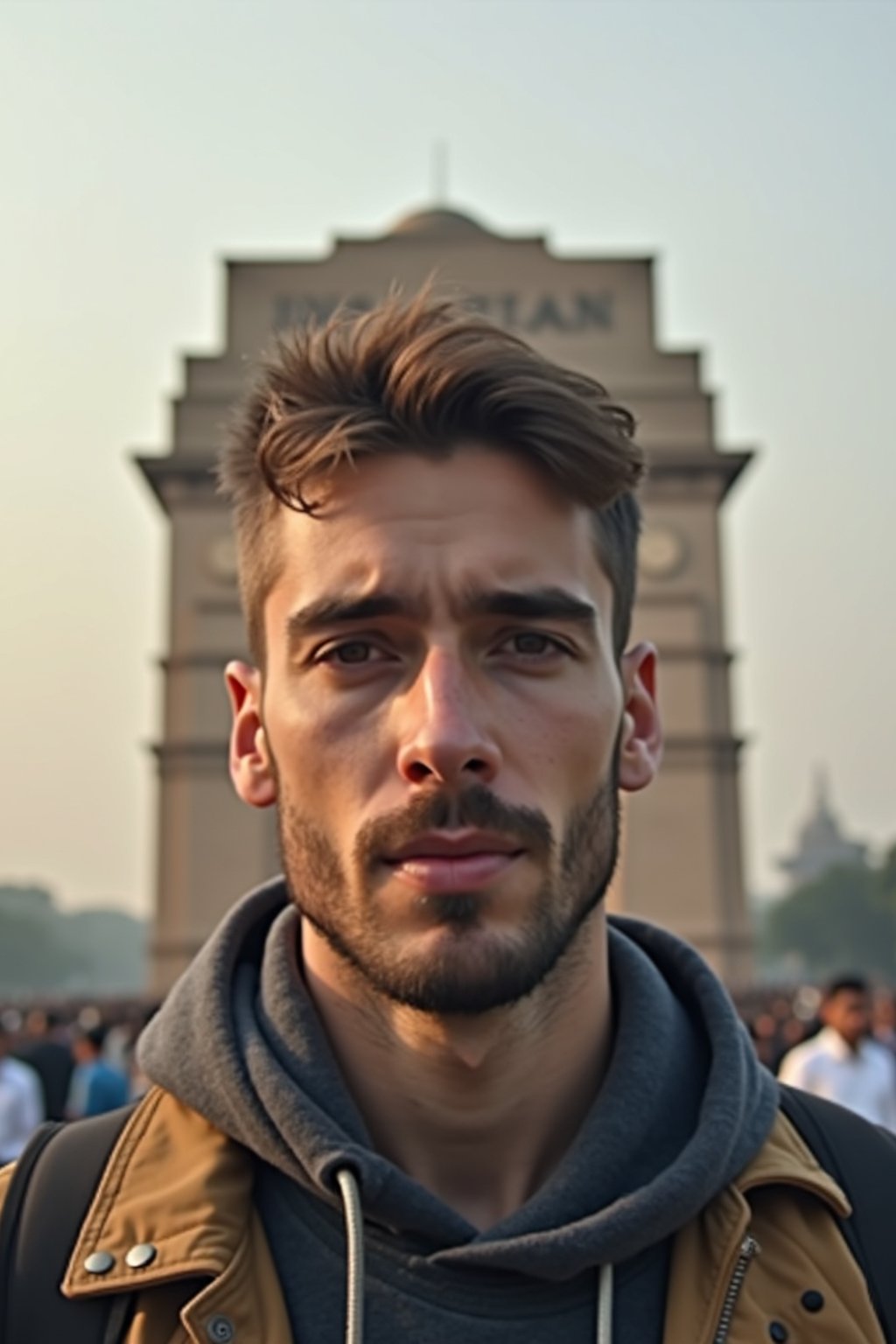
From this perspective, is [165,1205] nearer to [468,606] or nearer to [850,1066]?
[468,606]

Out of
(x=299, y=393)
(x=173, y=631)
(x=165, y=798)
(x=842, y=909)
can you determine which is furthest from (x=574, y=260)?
(x=842, y=909)

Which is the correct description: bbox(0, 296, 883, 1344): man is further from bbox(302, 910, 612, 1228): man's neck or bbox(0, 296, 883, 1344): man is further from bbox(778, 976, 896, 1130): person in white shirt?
bbox(778, 976, 896, 1130): person in white shirt

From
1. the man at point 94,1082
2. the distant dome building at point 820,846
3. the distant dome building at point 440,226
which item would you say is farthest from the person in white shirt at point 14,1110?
the distant dome building at point 820,846

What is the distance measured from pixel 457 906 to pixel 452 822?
93 millimetres

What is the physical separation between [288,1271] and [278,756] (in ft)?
1.93

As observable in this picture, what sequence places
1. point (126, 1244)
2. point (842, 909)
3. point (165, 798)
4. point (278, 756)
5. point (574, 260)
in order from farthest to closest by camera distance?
point (842, 909) < point (574, 260) < point (165, 798) < point (278, 756) < point (126, 1244)

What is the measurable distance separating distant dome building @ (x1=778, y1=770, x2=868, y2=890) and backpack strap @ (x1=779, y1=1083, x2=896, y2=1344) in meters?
151

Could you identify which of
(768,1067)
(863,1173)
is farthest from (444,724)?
(768,1067)

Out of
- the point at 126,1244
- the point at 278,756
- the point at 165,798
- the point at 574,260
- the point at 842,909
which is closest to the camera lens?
the point at 126,1244

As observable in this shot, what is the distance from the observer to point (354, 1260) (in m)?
1.83

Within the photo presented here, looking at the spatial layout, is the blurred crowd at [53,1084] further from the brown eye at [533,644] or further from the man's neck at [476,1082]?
the brown eye at [533,644]

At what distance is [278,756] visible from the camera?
207 centimetres

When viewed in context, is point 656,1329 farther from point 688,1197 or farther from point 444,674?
point 444,674

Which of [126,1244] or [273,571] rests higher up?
[273,571]
